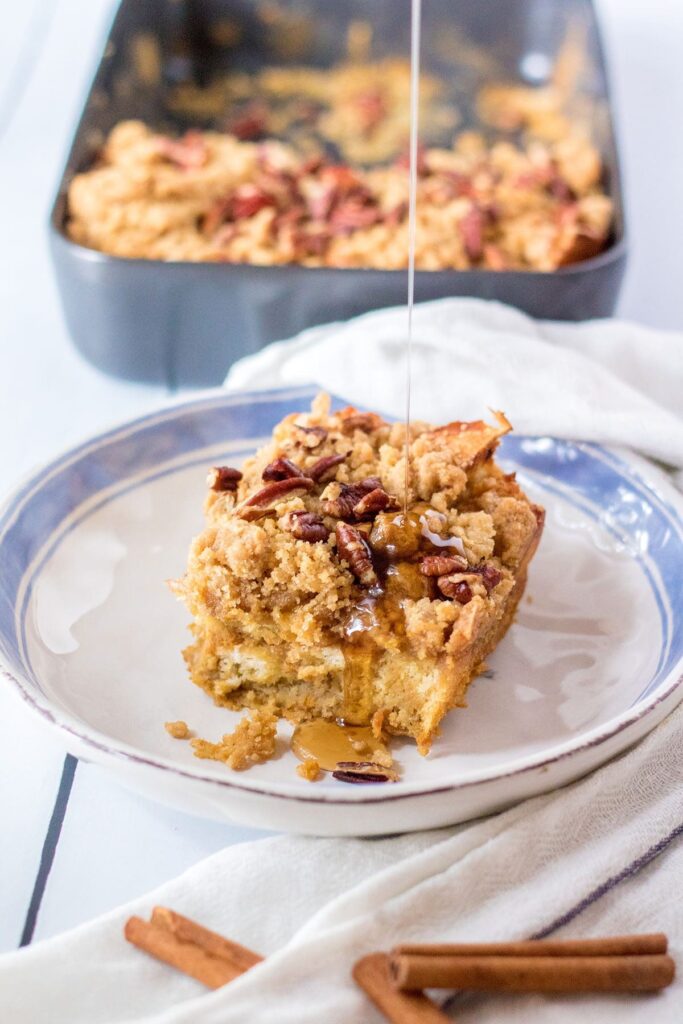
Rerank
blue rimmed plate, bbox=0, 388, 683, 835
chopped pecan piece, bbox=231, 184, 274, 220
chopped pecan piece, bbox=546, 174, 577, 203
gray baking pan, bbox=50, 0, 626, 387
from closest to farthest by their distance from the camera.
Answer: blue rimmed plate, bbox=0, 388, 683, 835, gray baking pan, bbox=50, 0, 626, 387, chopped pecan piece, bbox=231, 184, 274, 220, chopped pecan piece, bbox=546, 174, 577, 203

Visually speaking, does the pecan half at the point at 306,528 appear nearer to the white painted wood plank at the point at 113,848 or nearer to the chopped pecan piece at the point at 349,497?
the chopped pecan piece at the point at 349,497

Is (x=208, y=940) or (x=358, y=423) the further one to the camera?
(x=358, y=423)

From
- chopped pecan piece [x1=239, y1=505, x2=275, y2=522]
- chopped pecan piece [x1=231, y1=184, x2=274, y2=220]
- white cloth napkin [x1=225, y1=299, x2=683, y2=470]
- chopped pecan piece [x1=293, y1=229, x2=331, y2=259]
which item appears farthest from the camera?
chopped pecan piece [x1=231, y1=184, x2=274, y2=220]

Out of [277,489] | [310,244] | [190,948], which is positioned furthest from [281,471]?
[310,244]

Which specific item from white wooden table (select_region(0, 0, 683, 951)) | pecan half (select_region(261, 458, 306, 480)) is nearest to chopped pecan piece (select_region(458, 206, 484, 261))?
white wooden table (select_region(0, 0, 683, 951))

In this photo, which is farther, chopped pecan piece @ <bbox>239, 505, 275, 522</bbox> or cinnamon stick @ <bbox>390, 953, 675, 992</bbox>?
chopped pecan piece @ <bbox>239, 505, 275, 522</bbox>

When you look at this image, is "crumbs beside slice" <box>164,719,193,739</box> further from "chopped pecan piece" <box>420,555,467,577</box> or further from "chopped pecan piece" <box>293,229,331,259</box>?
"chopped pecan piece" <box>293,229,331,259</box>

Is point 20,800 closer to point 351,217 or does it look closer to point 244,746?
point 244,746
